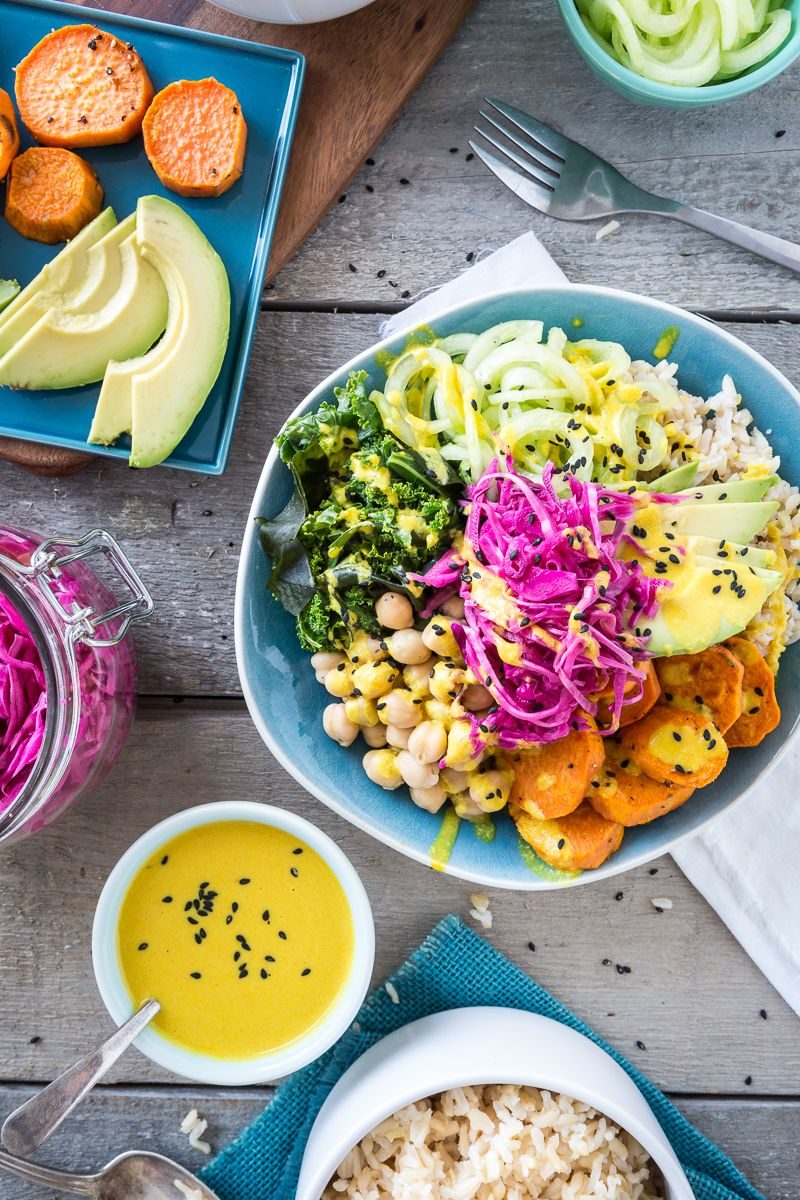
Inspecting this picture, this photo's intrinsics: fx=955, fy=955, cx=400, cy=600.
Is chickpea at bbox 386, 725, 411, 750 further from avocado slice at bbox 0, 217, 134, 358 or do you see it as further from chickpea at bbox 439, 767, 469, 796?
avocado slice at bbox 0, 217, 134, 358

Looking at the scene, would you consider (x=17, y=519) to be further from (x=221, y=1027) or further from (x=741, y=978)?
(x=741, y=978)

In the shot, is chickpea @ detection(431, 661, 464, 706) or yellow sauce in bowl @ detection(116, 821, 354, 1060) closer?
chickpea @ detection(431, 661, 464, 706)

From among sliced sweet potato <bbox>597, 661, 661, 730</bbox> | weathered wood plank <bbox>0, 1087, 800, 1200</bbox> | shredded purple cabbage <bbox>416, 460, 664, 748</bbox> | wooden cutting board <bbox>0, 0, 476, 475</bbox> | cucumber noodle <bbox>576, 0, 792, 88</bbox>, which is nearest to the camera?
shredded purple cabbage <bbox>416, 460, 664, 748</bbox>

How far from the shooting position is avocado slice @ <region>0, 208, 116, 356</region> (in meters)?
1.50

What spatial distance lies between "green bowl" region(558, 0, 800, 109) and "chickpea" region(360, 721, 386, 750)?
1.05 metres

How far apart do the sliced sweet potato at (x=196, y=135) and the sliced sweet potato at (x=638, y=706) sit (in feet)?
3.30

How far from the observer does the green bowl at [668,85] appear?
1449 millimetres

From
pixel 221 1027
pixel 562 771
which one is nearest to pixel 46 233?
pixel 562 771

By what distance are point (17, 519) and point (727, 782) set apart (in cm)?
124

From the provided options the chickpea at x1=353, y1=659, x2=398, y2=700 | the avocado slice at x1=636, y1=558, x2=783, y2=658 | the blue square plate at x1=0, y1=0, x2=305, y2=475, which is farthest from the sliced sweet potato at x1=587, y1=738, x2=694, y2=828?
the blue square plate at x1=0, y1=0, x2=305, y2=475

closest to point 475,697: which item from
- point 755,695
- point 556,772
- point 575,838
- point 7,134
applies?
point 556,772

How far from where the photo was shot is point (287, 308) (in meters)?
1.63

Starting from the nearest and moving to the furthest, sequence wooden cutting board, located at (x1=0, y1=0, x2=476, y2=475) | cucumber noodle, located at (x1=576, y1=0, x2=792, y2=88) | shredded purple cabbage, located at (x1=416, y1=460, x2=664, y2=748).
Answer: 1. shredded purple cabbage, located at (x1=416, y1=460, x2=664, y2=748)
2. cucumber noodle, located at (x1=576, y1=0, x2=792, y2=88)
3. wooden cutting board, located at (x1=0, y1=0, x2=476, y2=475)

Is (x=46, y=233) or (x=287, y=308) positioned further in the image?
(x=287, y=308)
